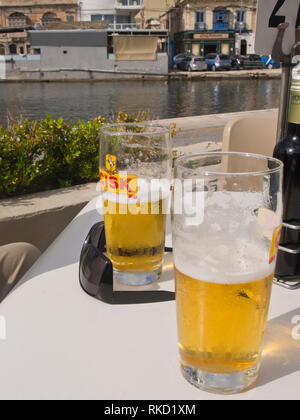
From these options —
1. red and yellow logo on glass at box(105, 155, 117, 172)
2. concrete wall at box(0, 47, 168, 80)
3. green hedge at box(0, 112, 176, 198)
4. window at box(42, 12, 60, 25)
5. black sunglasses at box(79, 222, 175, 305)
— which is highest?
window at box(42, 12, 60, 25)

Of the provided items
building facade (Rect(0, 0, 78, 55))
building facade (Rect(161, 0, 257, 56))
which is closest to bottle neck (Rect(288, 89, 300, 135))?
building facade (Rect(161, 0, 257, 56))

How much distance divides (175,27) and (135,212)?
142 ft

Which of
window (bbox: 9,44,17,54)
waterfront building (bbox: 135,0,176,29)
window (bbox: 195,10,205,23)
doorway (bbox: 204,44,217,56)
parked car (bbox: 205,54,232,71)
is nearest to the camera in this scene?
parked car (bbox: 205,54,232,71)

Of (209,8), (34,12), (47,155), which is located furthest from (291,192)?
(34,12)

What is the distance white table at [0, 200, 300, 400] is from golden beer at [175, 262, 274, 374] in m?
0.05

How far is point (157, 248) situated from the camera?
868 millimetres

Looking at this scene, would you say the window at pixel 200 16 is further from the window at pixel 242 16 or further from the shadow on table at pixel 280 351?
the shadow on table at pixel 280 351

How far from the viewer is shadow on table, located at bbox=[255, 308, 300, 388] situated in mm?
626

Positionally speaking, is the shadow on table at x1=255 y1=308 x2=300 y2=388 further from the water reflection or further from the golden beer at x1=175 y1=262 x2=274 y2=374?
the water reflection

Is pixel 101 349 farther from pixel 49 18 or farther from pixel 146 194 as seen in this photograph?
pixel 49 18

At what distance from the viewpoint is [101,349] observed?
26.8 inches
